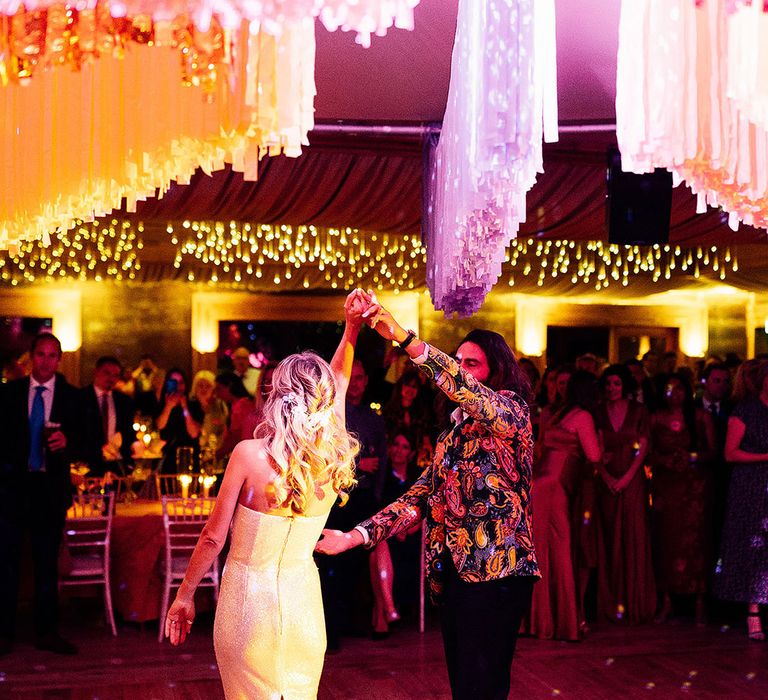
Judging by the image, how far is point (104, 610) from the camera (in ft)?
20.4

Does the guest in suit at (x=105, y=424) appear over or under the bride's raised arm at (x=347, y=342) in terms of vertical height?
under

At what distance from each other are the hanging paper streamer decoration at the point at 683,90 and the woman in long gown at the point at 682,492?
4418 millimetres

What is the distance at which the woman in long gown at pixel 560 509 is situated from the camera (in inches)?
224

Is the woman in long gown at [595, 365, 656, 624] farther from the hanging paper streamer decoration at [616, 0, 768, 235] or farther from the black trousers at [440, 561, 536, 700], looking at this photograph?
the hanging paper streamer decoration at [616, 0, 768, 235]

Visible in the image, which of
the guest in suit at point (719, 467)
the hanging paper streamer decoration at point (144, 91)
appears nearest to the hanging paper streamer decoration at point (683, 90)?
the hanging paper streamer decoration at point (144, 91)

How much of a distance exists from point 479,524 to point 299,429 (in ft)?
2.25

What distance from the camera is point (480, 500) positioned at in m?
3.14

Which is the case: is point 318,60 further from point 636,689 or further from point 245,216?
point 636,689

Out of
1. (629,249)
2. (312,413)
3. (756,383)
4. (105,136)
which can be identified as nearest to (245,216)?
(756,383)

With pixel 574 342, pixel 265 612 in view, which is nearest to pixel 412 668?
pixel 265 612

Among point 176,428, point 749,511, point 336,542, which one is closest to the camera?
point 336,542

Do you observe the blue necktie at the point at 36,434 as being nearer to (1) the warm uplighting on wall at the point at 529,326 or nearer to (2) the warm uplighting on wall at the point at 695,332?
(1) the warm uplighting on wall at the point at 529,326

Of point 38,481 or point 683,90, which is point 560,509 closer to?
point 38,481

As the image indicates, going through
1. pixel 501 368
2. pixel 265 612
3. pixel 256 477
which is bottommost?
pixel 265 612
